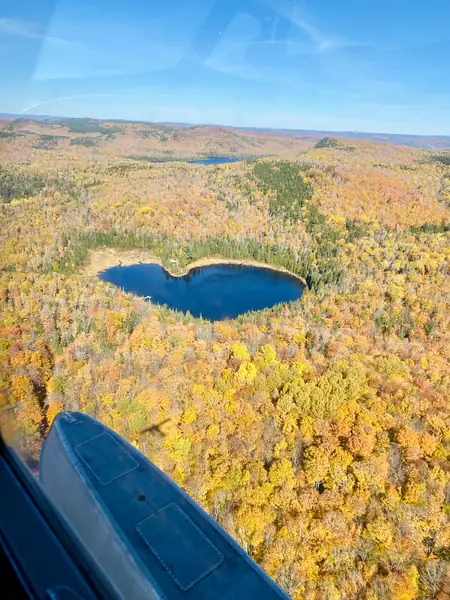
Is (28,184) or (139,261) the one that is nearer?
(139,261)

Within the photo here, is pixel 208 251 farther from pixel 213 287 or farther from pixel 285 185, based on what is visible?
pixel 285 185

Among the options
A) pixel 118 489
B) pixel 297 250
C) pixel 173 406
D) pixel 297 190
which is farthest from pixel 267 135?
pixel 118 489

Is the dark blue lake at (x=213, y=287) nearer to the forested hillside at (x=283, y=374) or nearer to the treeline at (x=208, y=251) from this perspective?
the treeline at (x=208, y=251)

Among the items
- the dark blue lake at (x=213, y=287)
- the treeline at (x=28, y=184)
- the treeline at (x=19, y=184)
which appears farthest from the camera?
the treeline at (x=28, y=184)

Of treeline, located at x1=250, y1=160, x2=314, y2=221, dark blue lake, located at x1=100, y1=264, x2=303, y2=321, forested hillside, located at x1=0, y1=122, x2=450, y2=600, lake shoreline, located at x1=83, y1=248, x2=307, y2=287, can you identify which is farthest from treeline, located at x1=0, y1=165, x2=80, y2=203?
treeline, located at x1=250, y1=160, x2=314, y2=221

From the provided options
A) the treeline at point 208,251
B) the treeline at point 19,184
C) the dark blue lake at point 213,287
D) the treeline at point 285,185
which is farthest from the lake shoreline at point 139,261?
the treeline at point 285,185

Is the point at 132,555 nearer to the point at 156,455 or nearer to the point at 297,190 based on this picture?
the point at 156,455

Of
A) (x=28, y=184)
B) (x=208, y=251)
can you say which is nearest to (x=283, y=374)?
(x=208, y=251)
